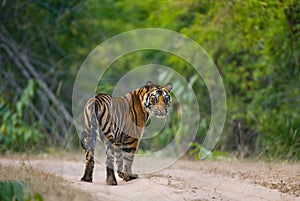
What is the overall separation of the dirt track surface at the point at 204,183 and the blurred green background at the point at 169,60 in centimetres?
273

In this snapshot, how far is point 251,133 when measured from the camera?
14.8 metres

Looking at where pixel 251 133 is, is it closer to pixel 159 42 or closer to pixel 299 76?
pixel 299 76

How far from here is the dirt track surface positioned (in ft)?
21.6

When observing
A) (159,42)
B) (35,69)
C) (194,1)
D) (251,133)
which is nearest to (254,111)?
(251,133)

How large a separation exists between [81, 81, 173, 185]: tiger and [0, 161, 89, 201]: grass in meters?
0.66

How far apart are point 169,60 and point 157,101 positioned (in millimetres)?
8233

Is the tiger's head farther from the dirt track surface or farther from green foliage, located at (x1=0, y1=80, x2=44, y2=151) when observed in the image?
green foliage, located at (x1=0, y1=80, x2=44, y2=151)

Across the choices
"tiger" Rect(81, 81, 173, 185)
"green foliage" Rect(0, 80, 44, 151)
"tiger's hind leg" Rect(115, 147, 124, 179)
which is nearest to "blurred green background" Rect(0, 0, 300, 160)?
"green foliage" Rect(0, 80, 44, 151)

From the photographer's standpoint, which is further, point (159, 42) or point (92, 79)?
point (159, 42)

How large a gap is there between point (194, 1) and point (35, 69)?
464cm

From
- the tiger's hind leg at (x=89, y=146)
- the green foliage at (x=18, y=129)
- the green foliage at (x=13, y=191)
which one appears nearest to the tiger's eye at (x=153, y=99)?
the tiger's hind leg at (x=89, y=146)

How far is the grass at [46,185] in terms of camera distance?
18.6ft

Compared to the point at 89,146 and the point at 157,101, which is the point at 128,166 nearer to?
the point at 89,146

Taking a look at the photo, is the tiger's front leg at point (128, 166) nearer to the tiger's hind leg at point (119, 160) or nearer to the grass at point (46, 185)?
the tiger's hind leg at point (119, 160)
